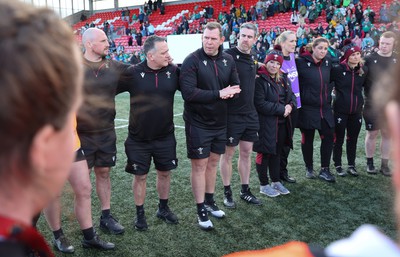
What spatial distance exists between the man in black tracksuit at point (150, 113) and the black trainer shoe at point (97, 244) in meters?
0.47

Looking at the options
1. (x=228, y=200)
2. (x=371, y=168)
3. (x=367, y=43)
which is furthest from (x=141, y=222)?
(x=367, y=43)

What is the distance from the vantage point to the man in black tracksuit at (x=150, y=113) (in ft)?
12.9

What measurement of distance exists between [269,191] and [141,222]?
1687mm

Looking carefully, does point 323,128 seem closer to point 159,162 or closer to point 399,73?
point 159,162

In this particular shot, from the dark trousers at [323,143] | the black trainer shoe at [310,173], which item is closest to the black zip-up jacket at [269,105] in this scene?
the dark trousers at [323,143]

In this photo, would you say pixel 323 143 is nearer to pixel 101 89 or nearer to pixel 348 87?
pixel 348 87

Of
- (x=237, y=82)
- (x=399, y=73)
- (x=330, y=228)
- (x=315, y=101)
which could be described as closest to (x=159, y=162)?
(x=237, y=82)

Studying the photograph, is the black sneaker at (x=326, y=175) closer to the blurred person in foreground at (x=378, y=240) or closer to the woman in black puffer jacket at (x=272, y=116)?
the woman in black puffer jacket at (x=272, y=116)

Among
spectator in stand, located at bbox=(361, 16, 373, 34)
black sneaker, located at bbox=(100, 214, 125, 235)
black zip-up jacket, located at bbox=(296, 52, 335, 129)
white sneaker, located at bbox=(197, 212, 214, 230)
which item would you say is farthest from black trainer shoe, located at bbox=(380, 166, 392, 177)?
spectator in stand, located at bbox=(361, 16, 373, 34)

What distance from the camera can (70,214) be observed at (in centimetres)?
410

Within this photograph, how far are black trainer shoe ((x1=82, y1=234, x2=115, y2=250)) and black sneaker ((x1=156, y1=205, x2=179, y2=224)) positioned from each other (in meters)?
0.73

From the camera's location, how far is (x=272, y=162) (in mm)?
5109

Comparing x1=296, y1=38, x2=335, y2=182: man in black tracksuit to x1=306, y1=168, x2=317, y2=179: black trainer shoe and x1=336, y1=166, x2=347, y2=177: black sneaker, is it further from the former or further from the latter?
x1=336, y1=166, x2=347, y2=177: black sneaker

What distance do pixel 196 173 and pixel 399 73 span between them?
12.1 ft
